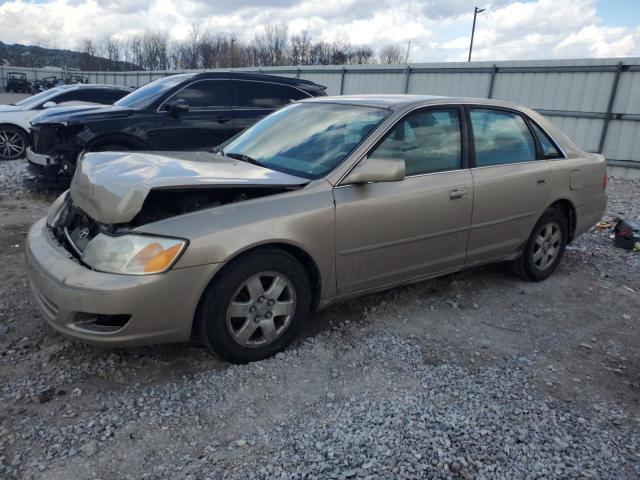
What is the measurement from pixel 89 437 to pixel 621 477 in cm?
249

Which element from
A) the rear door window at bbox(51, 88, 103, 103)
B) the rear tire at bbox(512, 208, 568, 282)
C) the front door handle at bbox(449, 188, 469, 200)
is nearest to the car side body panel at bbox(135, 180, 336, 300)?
the front door handle at bbox(449, 188, 469, 200)

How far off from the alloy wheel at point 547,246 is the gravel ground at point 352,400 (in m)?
0.69

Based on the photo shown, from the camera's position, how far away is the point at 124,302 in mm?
2588

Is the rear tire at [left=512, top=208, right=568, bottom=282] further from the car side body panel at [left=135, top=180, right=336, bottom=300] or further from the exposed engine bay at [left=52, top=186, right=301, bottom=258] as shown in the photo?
the exposed engine bay at [left=52, top=186, right=301, bottom=258]

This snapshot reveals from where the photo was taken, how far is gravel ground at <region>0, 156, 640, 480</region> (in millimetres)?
2297

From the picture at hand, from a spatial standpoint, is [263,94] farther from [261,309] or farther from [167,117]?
[261,309]

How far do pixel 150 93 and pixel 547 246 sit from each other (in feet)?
19.0

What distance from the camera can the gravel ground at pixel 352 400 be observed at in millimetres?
2297

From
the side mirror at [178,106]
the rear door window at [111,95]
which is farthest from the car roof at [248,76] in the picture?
the rear door window at [111,95]

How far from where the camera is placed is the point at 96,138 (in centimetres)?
663

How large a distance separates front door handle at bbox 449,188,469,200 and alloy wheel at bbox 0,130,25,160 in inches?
368

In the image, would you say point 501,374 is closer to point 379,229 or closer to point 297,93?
point 379,229

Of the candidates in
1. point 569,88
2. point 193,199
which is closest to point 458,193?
point 193,199

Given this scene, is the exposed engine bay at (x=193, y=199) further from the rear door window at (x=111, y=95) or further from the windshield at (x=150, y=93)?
the rear door window at (x=111, y=95)
